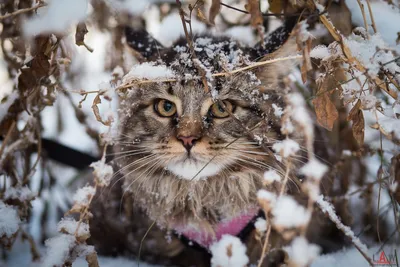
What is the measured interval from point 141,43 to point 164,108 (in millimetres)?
389

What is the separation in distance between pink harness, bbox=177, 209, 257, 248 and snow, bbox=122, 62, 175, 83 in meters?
0.80

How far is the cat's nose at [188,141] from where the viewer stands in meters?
1.74

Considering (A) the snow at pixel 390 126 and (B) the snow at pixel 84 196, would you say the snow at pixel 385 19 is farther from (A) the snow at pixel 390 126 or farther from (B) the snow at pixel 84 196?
(B) the snow at pixel 84 196

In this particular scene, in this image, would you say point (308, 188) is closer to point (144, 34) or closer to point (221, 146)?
point (221, 146)

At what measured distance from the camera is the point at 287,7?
6.17 feet

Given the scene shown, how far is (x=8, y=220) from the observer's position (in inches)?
66.0

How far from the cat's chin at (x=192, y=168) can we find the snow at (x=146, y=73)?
40 cm

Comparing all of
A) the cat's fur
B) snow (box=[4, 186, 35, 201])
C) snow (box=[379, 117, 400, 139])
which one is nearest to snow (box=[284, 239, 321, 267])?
snow (box=[379, 117, 400, 139])

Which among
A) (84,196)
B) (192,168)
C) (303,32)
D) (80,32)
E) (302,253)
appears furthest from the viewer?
(192,168)

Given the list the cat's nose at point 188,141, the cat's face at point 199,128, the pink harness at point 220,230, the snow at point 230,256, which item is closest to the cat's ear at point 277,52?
the cat's face at point 199,128

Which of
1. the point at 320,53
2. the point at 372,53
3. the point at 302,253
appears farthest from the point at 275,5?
the point at 302,253

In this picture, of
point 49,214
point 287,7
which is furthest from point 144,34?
point 49,214

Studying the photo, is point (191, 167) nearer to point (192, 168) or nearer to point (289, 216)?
point (192, 168)

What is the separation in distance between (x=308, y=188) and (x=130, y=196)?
58.1 inches
